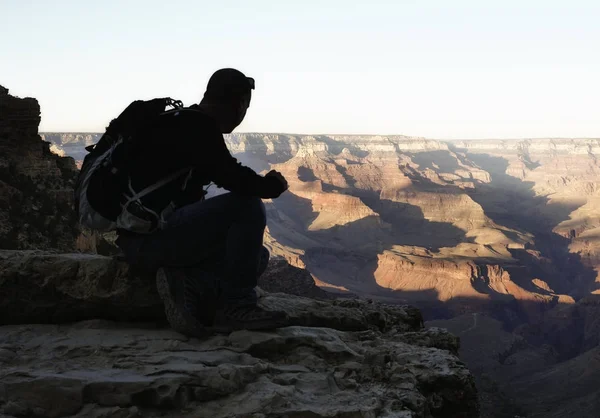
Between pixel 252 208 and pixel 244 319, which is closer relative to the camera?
pixel 252 208

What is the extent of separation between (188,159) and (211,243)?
0.66 meters

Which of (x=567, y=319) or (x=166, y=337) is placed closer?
(x=166, y=337)

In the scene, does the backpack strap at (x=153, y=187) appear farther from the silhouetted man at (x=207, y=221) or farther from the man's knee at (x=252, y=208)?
the man's knee at (x=252, y=208)

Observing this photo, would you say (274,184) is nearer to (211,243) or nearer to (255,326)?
(211,243)

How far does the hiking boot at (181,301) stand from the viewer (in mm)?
3973

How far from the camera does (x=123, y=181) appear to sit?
367 centimetres

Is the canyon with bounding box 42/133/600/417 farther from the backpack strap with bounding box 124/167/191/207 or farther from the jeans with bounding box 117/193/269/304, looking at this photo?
the backpack strap with bounding box 124/167/191/207

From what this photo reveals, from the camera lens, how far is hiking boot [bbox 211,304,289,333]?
4180 millimetres

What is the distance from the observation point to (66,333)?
413cm

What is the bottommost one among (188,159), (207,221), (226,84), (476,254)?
(476,254)

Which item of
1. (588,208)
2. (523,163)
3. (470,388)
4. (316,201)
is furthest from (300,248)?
(523,163)

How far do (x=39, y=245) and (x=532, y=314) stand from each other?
47826mm

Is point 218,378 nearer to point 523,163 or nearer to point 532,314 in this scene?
point 532,314

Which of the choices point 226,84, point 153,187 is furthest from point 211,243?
point 226,84
